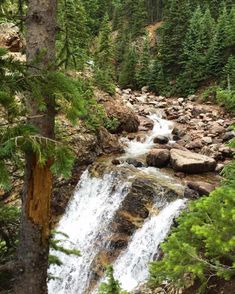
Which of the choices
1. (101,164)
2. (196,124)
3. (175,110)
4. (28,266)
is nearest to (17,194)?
(101,164)

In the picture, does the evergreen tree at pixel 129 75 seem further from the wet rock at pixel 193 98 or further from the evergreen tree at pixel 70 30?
the evergreen tree at pixel 70 30

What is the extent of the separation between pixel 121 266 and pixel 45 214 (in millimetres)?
9277

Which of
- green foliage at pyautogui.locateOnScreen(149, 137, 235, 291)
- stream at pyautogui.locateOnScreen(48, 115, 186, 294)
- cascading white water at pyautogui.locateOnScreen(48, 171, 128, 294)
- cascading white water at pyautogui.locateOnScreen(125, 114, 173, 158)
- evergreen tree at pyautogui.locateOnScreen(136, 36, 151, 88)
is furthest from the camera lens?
evergreen tree at pyautogui.locateOnScreen(136, 36, 151, 88)

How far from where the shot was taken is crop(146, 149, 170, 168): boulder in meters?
17.8

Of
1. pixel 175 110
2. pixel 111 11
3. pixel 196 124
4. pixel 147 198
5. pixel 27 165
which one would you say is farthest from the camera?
pixel 111 11

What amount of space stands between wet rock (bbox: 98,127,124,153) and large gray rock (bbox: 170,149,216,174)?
3135 millimetres

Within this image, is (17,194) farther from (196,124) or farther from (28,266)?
(196,124)

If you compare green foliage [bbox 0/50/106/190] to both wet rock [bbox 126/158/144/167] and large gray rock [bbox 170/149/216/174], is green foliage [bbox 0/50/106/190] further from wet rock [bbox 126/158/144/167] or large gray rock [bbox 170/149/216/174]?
wet rock [bbox 126/158/144/167]

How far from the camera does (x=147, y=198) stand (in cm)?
1448

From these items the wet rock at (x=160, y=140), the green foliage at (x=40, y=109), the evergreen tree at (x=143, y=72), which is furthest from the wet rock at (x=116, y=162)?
the evergreen tree at (x=143, y=72)

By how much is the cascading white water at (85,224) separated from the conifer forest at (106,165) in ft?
0.15

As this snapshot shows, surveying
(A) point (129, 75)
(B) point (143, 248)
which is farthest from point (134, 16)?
(B) point (143, 248)

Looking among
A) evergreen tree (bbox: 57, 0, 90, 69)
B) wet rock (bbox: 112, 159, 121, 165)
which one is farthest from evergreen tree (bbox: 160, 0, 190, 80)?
evergreen tree (bbox: 57, 0, 90, 69)

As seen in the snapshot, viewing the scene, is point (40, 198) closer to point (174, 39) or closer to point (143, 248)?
point (143, 248)
